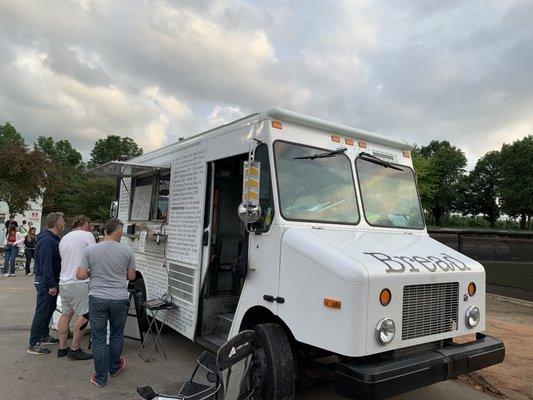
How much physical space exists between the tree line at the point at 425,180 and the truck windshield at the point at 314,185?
1754cm

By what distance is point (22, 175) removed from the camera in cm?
2173

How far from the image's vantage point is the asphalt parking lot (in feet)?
14.9

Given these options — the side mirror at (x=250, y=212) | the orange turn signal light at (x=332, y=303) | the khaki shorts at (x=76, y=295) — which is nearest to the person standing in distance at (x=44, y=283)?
the khaki shorts at (x=76, y=295)

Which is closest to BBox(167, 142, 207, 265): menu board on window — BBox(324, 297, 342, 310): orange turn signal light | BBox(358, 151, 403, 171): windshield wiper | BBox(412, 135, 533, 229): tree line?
BBox(358, 151, 403, 171): windshield wiper

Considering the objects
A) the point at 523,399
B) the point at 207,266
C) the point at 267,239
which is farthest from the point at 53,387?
the point at 523,399

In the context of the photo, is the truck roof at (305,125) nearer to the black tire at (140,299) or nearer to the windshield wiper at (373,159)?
the windshield wiper at (373,159)

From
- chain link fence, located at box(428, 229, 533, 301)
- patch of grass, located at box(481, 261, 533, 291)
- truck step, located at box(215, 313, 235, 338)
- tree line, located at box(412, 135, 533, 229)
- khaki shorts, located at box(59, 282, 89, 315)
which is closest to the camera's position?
truck step, located at box(215, 313, 235, 338)

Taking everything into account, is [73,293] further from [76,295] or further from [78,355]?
[78,355]

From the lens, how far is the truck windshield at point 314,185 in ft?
13.7

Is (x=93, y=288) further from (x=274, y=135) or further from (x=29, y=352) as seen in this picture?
(x=274, y=135)

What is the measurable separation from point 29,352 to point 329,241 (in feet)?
14.0

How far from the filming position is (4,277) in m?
13.0

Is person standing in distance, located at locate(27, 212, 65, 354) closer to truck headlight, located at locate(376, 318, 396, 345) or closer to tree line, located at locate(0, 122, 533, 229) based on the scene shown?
truck headlight, located at locate(376, 318, 396, 345)

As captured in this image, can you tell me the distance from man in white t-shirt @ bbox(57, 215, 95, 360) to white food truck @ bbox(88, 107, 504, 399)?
3.37 ft
